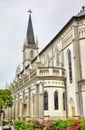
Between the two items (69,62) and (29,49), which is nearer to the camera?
(69,62)

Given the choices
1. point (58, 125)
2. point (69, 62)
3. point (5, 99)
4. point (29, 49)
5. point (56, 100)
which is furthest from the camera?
point (29, 49)

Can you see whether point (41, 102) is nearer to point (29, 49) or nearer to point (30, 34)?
point (29, 49)

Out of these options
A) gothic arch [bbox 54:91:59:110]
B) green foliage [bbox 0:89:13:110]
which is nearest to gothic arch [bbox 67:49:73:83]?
gothic arch [bbox 54:91:59:110]

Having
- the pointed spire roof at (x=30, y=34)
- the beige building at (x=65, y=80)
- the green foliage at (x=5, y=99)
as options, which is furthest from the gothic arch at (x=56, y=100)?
the pointed spire roof at (x=30, y=34)

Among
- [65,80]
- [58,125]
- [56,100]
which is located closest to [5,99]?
[56,100]

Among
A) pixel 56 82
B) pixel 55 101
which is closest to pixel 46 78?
pixel 56 82

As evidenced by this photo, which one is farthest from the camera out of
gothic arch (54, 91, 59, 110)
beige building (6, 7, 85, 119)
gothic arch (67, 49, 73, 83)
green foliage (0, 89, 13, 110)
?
green foliage (0, 89, 13, 110)

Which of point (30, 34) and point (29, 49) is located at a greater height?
point (30, 34)

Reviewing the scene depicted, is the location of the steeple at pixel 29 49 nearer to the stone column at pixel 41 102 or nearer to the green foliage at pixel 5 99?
the green foliage at pixel 5 99

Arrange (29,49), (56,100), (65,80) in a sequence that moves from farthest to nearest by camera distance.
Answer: (29,49)
(65,80)
(56,100)

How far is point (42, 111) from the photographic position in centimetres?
2967

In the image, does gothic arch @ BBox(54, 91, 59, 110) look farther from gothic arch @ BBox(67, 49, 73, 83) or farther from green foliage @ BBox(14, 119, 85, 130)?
green foliage @ BBox(14, 119, 85, 130)

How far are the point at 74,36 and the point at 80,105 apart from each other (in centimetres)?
928

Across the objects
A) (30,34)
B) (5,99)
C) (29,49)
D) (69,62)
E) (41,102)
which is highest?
(30,34)
